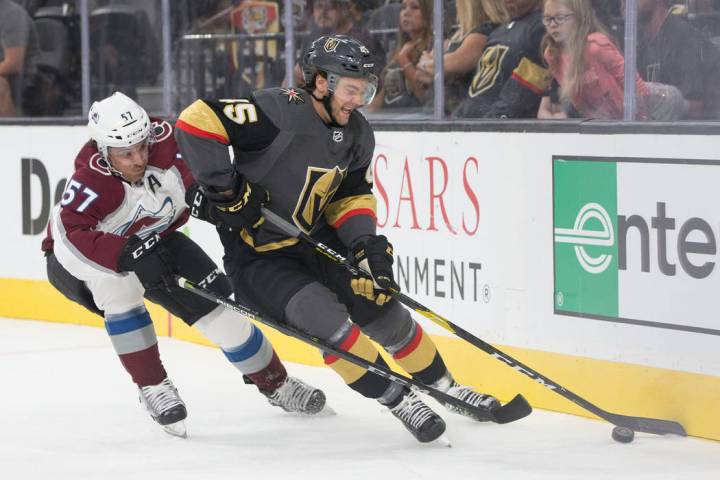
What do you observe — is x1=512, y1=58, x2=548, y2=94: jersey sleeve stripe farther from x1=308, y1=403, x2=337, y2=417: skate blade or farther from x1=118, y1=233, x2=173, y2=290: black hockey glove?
x1=118, y1=233, x2=173, y2=290: black hockey glove

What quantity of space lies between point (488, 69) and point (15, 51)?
2745mm

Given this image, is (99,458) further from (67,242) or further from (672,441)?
(672,441)

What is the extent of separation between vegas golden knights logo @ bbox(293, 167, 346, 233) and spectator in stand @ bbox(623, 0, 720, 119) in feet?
3.13

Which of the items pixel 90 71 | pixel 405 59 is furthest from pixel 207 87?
pixel 405 59

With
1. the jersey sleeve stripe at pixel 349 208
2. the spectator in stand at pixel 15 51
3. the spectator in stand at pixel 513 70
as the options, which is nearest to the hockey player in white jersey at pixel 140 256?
the jersey sleeve stripe at pixel 349 208

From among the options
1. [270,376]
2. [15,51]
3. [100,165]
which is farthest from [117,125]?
[15,51]

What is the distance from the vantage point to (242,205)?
3.61m

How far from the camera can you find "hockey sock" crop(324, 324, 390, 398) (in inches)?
145

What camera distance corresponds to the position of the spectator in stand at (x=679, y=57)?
3.80 m

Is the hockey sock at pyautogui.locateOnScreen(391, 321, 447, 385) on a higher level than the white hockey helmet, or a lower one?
lower

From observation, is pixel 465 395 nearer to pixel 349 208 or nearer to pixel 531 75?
pixel 349 208

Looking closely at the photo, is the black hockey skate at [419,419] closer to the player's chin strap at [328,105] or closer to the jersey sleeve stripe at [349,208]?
the jersey sleeve stripe at [349,208]

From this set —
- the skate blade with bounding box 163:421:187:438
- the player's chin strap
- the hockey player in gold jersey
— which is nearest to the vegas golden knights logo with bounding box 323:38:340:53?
the hockey player in gold jersey

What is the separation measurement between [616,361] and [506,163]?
736 millimetres
